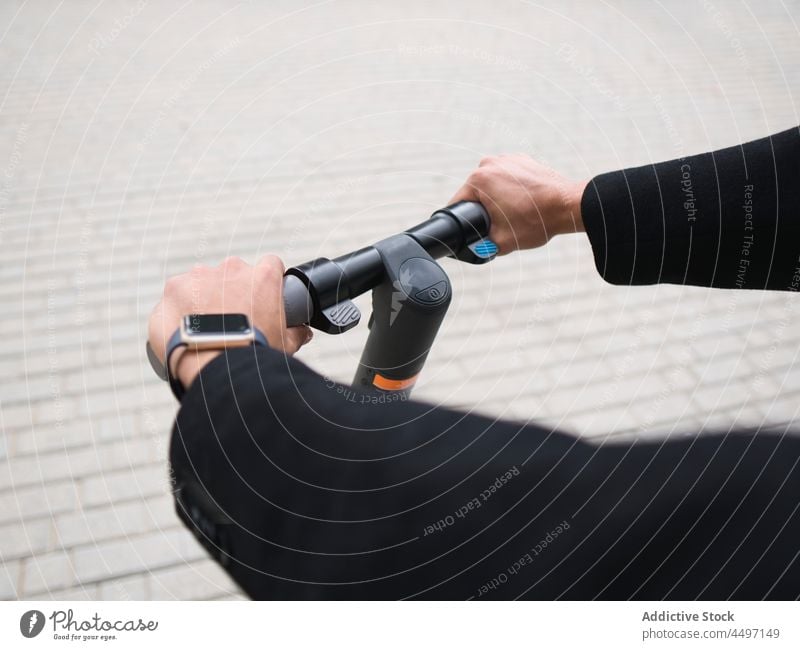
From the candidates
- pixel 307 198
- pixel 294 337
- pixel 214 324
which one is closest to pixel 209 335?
pixel 214 324

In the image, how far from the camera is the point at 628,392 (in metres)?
2.58

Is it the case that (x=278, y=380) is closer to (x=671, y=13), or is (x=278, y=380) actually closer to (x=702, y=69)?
(x=702, y=69)

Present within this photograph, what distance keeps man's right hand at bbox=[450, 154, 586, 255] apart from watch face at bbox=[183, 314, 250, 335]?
49cm

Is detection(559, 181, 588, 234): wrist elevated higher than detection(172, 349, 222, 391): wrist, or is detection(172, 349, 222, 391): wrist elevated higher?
detection(559, 181, 588, 234): wrist

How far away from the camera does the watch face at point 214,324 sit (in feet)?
2.53

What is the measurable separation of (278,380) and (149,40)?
496 centimetres

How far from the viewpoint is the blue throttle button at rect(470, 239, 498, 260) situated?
1122 millimetres

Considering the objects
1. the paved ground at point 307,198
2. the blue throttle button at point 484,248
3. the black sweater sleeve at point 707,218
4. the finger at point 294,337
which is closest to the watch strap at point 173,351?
the finger at point 294,337

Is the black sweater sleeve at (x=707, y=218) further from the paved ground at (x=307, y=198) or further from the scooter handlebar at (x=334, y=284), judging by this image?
the paved ground at (x=307, y=198)

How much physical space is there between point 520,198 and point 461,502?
0.65 m

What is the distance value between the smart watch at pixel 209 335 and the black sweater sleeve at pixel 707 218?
22.0 inches

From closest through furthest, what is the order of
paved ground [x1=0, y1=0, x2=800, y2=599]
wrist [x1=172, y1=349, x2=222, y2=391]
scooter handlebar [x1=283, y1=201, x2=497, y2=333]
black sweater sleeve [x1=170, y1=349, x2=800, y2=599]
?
black sweater sleeve [x1=170, y1=349, x2=800, y2=599] → wrist [x1=172, y1=349, x2=222, y2=391] → scooter handlebar [x1=283, y1=201, x2=497, y2=333] → paved ground [x1=0, y1=0, x2=800, y2=599]

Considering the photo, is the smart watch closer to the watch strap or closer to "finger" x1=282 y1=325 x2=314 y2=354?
the watch strap

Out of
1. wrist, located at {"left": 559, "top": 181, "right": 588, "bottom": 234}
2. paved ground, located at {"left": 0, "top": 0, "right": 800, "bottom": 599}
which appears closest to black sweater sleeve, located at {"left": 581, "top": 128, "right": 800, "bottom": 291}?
wrist, located at {"left": 559, "top": 181, "right": 588, "bottom": 234}
